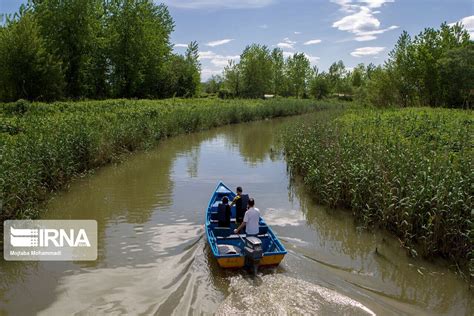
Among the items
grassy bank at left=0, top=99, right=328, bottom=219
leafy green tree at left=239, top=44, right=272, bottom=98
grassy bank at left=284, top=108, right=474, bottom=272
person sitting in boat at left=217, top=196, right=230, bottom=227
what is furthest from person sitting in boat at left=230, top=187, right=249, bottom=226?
leafy green tree at left=239, top=44, right=272, bottom=98

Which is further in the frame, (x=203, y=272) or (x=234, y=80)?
(x=234, y=80)

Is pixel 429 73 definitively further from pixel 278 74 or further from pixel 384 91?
pixel 278 74

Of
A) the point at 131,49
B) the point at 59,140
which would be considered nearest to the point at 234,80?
the point at 131,49

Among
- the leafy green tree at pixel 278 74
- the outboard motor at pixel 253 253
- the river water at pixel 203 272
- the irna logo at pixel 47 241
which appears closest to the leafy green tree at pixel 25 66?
the river water at pixel 203 272

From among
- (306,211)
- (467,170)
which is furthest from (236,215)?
(467,170)

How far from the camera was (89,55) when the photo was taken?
39.7 meters

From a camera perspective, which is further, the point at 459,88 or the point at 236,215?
the point at 459,88

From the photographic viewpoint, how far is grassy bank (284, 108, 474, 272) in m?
7.49

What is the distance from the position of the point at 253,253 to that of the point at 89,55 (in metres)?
38.8

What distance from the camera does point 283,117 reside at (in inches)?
1815

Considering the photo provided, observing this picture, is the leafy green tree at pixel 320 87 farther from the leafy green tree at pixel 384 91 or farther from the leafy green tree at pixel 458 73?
the leafy green tree at pixel 458 73

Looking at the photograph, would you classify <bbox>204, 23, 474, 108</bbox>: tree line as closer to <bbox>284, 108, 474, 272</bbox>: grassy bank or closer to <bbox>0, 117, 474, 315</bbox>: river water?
<bbox>284, 108, 474, 272</bbox>: grassy bank

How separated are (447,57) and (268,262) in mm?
27902

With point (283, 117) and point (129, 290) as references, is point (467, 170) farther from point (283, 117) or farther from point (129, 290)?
point (283, 117)
